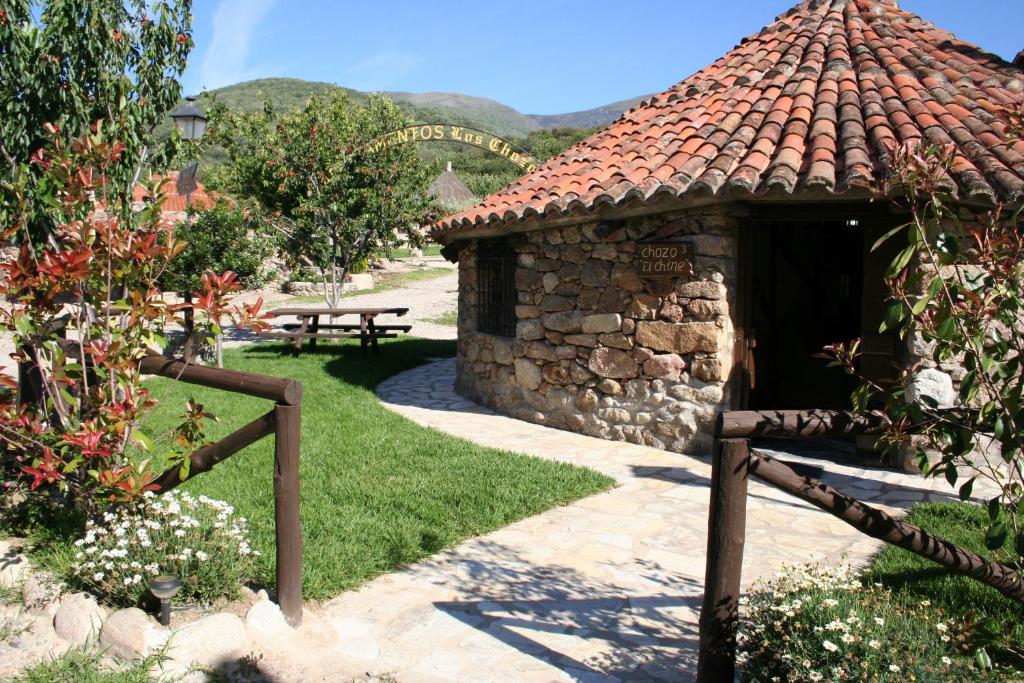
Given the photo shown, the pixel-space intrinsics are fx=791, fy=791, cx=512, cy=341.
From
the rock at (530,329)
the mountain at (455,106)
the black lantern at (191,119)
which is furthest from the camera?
the mountain at (455,106)

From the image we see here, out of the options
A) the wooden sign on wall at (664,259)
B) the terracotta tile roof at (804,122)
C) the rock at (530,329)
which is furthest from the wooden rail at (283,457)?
the rock at (530,329)

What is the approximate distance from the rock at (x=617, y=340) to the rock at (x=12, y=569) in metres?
4.83

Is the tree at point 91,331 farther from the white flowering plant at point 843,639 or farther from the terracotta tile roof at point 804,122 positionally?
the terracotta tile roof at point 804,122

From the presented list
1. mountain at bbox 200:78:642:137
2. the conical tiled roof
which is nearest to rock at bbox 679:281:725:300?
the conical tiled roof

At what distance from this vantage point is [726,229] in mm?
6547

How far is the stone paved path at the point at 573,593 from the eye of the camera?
3336mm

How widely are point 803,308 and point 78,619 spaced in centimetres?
A: 798

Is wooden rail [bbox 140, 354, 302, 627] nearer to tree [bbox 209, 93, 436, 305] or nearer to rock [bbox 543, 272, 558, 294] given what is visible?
rock [bbox 543, 272, 558, 294]

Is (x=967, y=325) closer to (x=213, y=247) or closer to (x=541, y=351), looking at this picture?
(x=541, y=351)

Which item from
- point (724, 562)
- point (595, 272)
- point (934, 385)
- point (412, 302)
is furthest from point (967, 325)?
point (412, 302)

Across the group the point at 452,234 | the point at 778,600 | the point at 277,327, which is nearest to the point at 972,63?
the point at 452,234

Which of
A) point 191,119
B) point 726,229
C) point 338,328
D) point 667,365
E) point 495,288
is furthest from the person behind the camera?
point 338,328

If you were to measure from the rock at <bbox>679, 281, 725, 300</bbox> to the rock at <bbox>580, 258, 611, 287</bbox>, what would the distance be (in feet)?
2.54

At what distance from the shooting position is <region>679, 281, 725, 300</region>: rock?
658 cm
